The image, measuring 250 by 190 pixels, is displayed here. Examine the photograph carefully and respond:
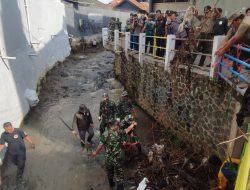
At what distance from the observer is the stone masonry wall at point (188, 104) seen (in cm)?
739

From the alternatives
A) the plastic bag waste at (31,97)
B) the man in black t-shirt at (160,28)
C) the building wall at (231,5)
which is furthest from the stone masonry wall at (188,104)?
the plastic bag waste at (31,97)

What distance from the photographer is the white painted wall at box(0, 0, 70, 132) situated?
10203 millimetres

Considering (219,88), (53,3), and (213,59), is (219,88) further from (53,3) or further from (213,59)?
(53,3)

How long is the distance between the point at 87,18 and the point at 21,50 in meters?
18.5

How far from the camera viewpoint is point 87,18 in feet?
99.1

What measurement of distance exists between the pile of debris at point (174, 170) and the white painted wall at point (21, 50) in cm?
492

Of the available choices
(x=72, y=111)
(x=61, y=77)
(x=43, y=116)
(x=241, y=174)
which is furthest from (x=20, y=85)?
(x=241, y=174)

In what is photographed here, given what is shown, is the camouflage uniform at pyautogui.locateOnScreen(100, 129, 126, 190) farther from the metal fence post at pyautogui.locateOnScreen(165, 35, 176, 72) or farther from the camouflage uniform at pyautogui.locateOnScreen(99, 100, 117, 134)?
the metal fence post at pyautogui.locateOnScreen(165, 35, 176, 72)

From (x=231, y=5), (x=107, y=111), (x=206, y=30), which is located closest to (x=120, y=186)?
(x=107, y=111)

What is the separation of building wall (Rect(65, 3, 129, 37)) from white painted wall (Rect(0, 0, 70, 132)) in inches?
240

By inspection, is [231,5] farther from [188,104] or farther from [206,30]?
[188,104]

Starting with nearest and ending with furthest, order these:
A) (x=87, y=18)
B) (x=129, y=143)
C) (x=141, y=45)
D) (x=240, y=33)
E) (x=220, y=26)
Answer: (x=240, y=33), (x=220, y=26), (x=129, y=143), (x=141, y=45), (x=87, y=18)

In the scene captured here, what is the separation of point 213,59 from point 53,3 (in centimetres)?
1765

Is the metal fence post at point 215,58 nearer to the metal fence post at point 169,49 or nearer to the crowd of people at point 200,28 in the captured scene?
the crowd of people at point 200,28
